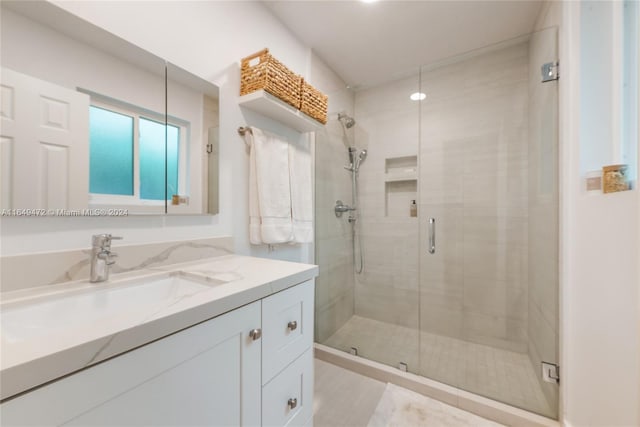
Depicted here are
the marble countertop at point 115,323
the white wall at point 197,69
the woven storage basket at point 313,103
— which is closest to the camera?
the marble countertop at point 115,323

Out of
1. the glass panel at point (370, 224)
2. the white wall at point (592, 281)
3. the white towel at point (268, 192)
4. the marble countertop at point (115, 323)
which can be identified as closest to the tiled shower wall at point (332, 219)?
the glass panel at point (370, 224)

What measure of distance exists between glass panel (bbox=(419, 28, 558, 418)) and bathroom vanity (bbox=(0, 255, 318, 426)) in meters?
1.25

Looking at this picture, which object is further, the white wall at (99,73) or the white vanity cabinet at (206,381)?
the white wall at (99,73)

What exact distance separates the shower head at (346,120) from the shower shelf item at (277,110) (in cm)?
58

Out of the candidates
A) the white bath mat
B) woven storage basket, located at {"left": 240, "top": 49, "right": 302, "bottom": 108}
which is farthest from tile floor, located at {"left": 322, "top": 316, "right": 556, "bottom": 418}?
woven storage basket, located at {"left": 240, "top": 49, "right": 302, "bottom": 108}

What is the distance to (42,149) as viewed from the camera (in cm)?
77

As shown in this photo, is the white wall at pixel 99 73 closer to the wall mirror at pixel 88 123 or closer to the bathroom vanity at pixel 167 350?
the wall mirror at pixel 88 123

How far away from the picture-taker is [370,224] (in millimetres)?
2314

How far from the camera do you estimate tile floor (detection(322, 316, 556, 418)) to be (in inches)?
56.6

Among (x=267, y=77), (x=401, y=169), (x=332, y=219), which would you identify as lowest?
(x=332, y=219)

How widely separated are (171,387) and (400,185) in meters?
2.03

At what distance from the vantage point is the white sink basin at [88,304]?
1.98 feet

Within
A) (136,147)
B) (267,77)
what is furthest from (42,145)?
(267,77)

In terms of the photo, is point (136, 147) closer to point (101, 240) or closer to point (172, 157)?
point (172, 157)
